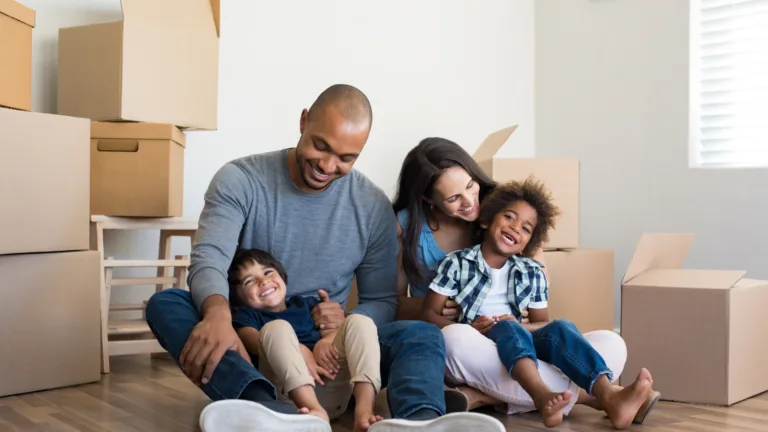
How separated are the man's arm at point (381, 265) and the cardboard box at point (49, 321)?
Answer: 0.77 metres

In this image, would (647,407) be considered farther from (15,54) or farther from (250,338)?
(15,54)

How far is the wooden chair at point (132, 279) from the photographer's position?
235 centimetres

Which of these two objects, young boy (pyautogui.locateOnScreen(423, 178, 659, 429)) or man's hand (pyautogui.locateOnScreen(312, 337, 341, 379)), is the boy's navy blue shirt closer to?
man's hand (pyautogui.locateOnScreen(312, 337, 341, 379))

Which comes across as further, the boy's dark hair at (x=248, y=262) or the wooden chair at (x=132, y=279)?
the wooden chair at (x=132, y=279)

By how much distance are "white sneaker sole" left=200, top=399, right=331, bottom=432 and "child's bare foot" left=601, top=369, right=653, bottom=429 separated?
68cm

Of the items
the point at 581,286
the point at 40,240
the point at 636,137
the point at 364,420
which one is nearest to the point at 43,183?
the point at 40,240

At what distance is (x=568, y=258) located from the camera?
243 centimetres

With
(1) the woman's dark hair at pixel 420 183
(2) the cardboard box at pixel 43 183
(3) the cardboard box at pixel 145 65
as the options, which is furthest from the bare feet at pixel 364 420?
(3) the cardboard box at pixel 145 65

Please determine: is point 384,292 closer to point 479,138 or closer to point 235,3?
point 235,3

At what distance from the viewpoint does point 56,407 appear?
1.86 m

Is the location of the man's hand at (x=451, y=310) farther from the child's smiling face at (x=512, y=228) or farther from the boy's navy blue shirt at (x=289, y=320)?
the boy's navy blue shirt at (x=289, y=320)

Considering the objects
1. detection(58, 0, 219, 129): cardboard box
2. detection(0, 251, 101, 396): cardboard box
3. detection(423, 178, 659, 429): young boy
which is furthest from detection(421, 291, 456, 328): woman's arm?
detection(58, 0, 219, 129): cardboard box

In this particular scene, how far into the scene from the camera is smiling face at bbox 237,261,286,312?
1737mm

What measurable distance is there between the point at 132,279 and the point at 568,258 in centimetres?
128
